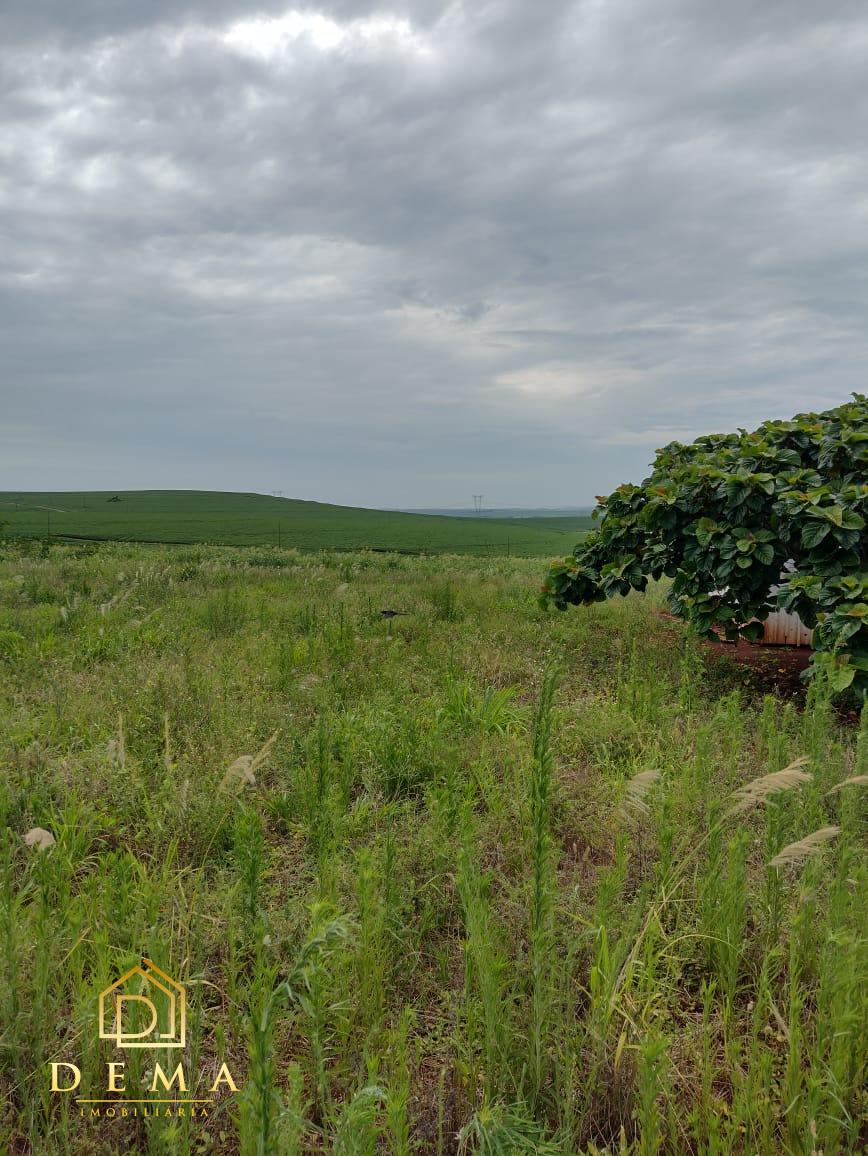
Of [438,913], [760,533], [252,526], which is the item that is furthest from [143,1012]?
[252,526]

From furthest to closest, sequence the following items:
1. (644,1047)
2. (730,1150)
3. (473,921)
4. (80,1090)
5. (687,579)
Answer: (687,579) < (473,921) < (80,1090) < (730,1150) < (644,1047)

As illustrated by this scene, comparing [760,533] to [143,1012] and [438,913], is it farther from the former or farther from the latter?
[143,1012]

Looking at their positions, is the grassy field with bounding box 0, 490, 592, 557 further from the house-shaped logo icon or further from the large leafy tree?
the house-shaped logo icon

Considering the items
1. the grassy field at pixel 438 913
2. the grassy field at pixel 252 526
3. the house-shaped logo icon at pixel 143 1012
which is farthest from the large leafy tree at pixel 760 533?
the grassy field at pixel 252 526

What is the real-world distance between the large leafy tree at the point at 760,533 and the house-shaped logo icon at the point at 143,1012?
413 centimetres

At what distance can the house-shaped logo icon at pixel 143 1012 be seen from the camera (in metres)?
2.05

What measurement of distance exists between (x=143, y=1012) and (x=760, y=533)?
17.4ft

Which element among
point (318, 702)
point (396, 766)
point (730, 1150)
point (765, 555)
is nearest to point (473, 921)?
point (730, 1150)

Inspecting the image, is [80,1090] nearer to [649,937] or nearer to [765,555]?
[649,937]

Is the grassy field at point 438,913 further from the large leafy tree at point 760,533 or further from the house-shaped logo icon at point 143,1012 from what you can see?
the large leafy tree at point 760,533

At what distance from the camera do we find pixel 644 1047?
1686mm

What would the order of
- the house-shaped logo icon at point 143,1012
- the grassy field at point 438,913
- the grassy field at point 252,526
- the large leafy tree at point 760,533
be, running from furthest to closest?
the grassy field at point 252,526 < the large leafy tree at point 760,533 < the house-shaped logo icon at point 143,1012 < the grassy field at point 438,913

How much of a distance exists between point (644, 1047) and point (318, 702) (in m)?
3.78

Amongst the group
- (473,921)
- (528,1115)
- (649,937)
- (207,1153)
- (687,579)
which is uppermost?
(687,579)
